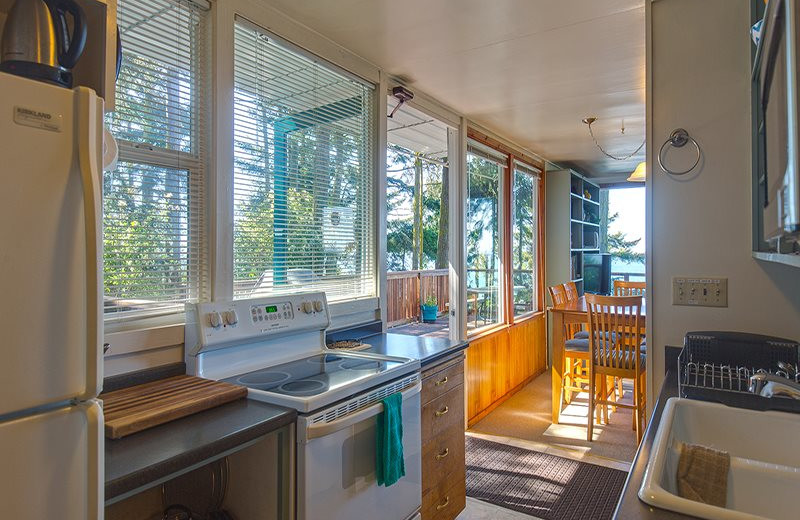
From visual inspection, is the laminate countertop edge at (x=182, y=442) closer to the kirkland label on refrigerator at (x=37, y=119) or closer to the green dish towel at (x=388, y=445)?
the green dish towel at (x=388, y=445)

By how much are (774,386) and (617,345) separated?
7.91 feet

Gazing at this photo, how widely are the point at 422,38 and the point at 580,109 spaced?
66.3 inches

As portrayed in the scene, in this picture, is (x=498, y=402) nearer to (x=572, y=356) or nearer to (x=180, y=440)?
(x=572, y=356)

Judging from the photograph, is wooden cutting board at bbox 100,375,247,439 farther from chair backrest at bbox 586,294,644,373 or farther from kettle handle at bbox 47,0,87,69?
chair backrest at bbox 586,294,644,373

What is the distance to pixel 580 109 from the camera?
3479 mm

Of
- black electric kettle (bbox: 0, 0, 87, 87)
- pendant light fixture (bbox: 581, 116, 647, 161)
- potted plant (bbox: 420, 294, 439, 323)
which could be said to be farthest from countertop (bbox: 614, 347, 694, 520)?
potted plant (bbox: 420, 294, 439, 323)

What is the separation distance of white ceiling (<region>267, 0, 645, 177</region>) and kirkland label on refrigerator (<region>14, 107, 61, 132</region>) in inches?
58.5

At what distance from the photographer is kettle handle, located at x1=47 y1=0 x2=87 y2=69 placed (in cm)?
92

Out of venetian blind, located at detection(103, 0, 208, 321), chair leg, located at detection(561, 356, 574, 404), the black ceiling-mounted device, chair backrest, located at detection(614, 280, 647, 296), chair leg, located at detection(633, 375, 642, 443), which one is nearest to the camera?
venetian blind, located at detection(103, 0, 208, 321)

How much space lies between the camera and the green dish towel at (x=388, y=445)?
1.68 metres

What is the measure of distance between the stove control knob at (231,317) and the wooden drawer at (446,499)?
1.08 metres

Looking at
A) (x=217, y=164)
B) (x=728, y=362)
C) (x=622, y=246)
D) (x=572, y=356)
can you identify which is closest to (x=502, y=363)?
(x=572, y=356)

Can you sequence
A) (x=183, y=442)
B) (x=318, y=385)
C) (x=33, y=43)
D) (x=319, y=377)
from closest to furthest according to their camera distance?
(x=33, y=43) < (x=183, y=442) < (x=318, y=385) < (x=319, y=377)

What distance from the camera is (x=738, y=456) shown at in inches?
49.3
